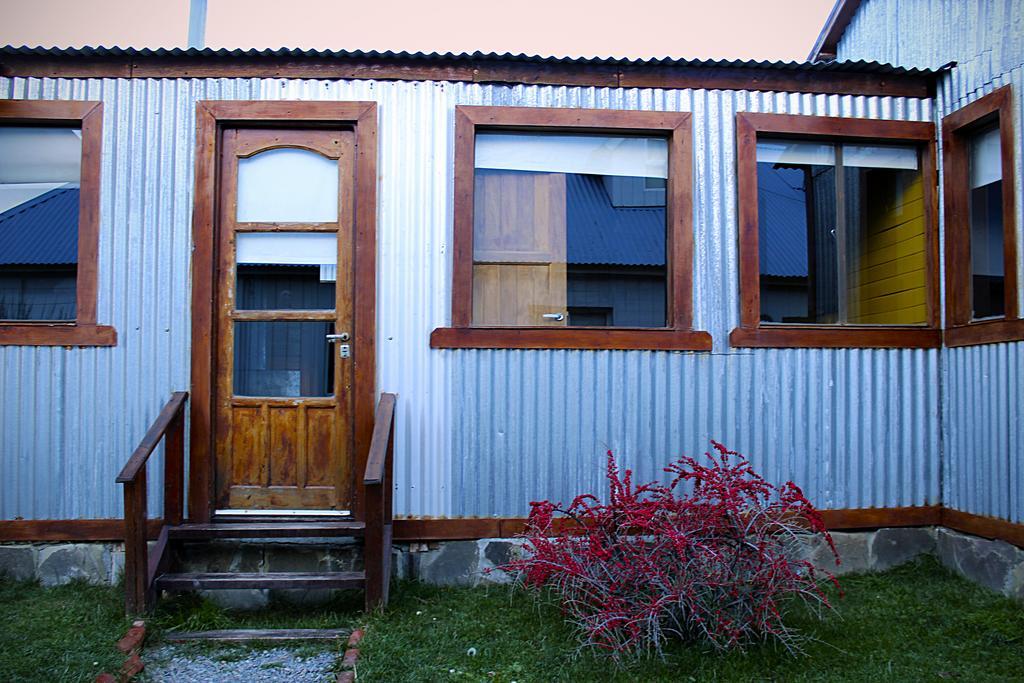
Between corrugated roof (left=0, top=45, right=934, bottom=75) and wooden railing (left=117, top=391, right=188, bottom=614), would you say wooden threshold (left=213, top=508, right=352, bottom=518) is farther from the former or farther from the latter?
corrugated roof (left=0, top=45, right=934, bottom=75)

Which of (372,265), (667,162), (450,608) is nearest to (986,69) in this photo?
(667,162)

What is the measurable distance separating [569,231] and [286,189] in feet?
6.33

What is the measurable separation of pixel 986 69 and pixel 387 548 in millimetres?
4932

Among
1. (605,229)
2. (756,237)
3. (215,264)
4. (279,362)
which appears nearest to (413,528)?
(279,362)

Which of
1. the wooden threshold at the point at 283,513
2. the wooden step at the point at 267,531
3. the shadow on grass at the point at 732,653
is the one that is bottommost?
the shadow on grass at the point at 732,653

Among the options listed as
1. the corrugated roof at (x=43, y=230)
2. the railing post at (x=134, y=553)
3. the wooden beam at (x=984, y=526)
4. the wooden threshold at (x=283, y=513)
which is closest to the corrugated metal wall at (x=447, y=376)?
the wooden beam at (x=984, y=526)

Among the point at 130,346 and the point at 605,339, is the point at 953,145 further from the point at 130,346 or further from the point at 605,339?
the point at 130,346

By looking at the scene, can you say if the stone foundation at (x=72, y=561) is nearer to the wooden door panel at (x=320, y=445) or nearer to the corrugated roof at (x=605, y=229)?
the wooden door panel at (x=320, y=445)

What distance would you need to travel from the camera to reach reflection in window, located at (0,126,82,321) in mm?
5402

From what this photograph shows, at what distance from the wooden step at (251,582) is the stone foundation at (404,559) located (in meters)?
0.35

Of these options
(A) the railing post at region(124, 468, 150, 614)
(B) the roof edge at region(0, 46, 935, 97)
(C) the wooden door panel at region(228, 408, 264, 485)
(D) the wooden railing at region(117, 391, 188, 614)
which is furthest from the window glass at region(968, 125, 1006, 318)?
(A) the railing post at region(124, 468, 150, 614)

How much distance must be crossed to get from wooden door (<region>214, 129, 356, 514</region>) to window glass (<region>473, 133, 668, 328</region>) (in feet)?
3.11

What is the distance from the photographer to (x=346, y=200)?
5.44 m

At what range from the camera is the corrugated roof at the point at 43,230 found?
5.43 m
